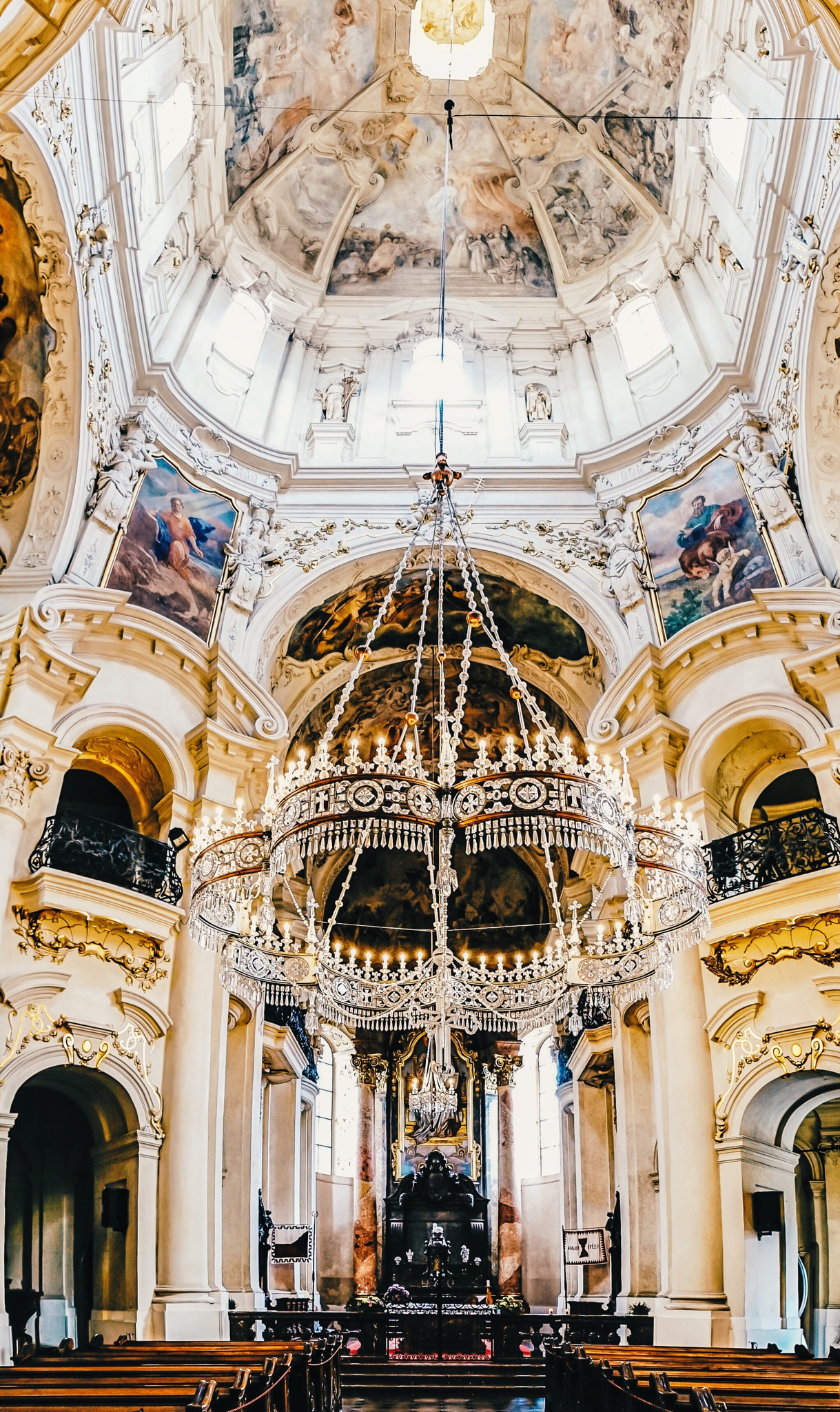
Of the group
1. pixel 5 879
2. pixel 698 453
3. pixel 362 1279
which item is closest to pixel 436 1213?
pixel 362 1279

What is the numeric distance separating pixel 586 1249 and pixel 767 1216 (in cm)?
526

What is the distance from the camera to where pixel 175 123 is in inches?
587

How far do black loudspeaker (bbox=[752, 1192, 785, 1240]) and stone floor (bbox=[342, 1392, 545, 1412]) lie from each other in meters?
2.82

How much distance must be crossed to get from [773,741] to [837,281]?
5308mm

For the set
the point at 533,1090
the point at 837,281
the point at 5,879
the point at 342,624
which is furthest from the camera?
the point at 533,1090

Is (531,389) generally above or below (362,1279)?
above

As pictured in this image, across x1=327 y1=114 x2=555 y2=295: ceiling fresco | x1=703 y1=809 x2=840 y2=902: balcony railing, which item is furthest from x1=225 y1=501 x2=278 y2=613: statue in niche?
x1=703 y1=809 x2=840 y2=902: balcony railing

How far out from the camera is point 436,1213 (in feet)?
69.4

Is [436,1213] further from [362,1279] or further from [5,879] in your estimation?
[5,879]

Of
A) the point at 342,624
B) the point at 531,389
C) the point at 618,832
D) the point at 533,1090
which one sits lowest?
the point at 533,1090

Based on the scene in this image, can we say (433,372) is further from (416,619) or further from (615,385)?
(416,619)

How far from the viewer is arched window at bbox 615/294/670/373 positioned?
57.1 feet

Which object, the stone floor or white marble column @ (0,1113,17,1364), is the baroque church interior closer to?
white marble column @ (0,1113,17,1364)

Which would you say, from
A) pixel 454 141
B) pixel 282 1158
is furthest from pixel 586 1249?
pixel 454 141
